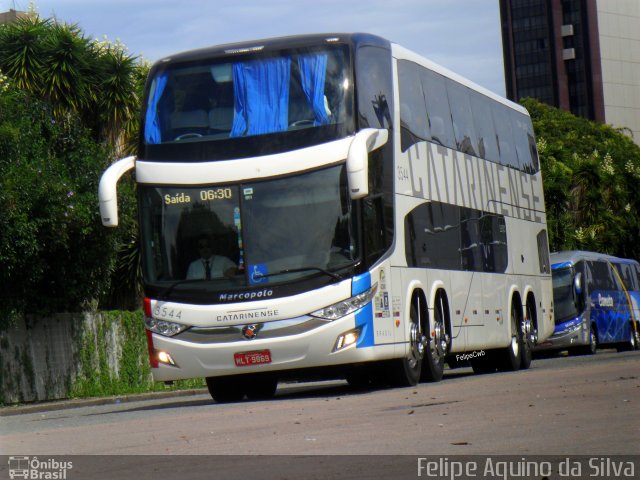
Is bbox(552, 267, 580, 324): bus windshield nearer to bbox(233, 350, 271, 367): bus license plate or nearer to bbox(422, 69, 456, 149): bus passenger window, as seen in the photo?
bbox(422, 69, 456, 149): bus passenger window

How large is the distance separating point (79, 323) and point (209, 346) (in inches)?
381

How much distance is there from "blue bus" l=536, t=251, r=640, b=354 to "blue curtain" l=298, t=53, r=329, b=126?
20737 mm

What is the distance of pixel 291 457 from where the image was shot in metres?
9.66

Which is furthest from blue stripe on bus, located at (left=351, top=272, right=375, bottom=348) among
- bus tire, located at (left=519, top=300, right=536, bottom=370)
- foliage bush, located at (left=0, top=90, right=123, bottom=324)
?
bus tire, located at (left=519, top=300, right=536, bottom=370)

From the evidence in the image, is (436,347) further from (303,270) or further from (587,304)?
(587,304)

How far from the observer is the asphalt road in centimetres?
975

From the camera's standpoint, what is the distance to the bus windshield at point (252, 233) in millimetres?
17016

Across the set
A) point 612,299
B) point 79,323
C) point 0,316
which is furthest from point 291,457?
point 612,299

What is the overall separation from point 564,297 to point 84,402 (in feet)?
58.4

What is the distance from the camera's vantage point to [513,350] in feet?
80.0

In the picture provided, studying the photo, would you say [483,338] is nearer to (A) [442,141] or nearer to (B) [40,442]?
(A) [442,141]

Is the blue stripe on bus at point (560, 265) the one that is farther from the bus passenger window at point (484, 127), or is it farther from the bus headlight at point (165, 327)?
the bus headlight at point (165, 327)

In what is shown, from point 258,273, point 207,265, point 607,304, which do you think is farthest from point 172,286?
point 607,304

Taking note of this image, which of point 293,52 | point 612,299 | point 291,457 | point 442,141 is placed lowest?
point 612,299
